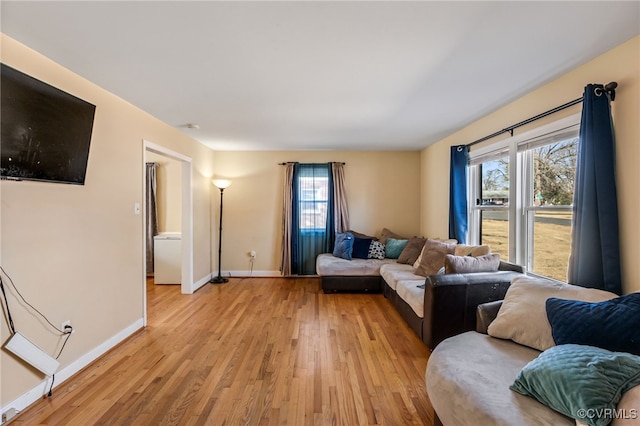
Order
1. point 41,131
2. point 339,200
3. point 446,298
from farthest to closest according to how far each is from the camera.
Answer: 1. point 339,200
2. point 446,298
3. point 41,131

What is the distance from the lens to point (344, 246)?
4.51 meters

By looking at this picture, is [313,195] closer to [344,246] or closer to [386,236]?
[344,246]

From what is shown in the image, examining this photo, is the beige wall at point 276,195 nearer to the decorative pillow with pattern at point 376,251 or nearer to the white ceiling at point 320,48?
the decorative pillow with pattern at point 376,251

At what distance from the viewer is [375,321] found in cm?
312

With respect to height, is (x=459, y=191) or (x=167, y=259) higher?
(x=459, y=191)

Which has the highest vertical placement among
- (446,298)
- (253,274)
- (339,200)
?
(339,200)

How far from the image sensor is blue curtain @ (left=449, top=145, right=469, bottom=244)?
3.53 meters

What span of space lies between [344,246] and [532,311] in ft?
9.77

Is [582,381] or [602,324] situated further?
[602,324]

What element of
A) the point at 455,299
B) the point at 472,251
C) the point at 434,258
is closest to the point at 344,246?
the point at 434,258

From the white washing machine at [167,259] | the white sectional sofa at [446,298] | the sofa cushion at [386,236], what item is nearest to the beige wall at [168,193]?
the white washing machine at [167,259]

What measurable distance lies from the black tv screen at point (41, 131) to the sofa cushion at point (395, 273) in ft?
10.9

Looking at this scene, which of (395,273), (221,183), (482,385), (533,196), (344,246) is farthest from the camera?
(221,183)

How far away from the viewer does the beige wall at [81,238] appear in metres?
1.72
